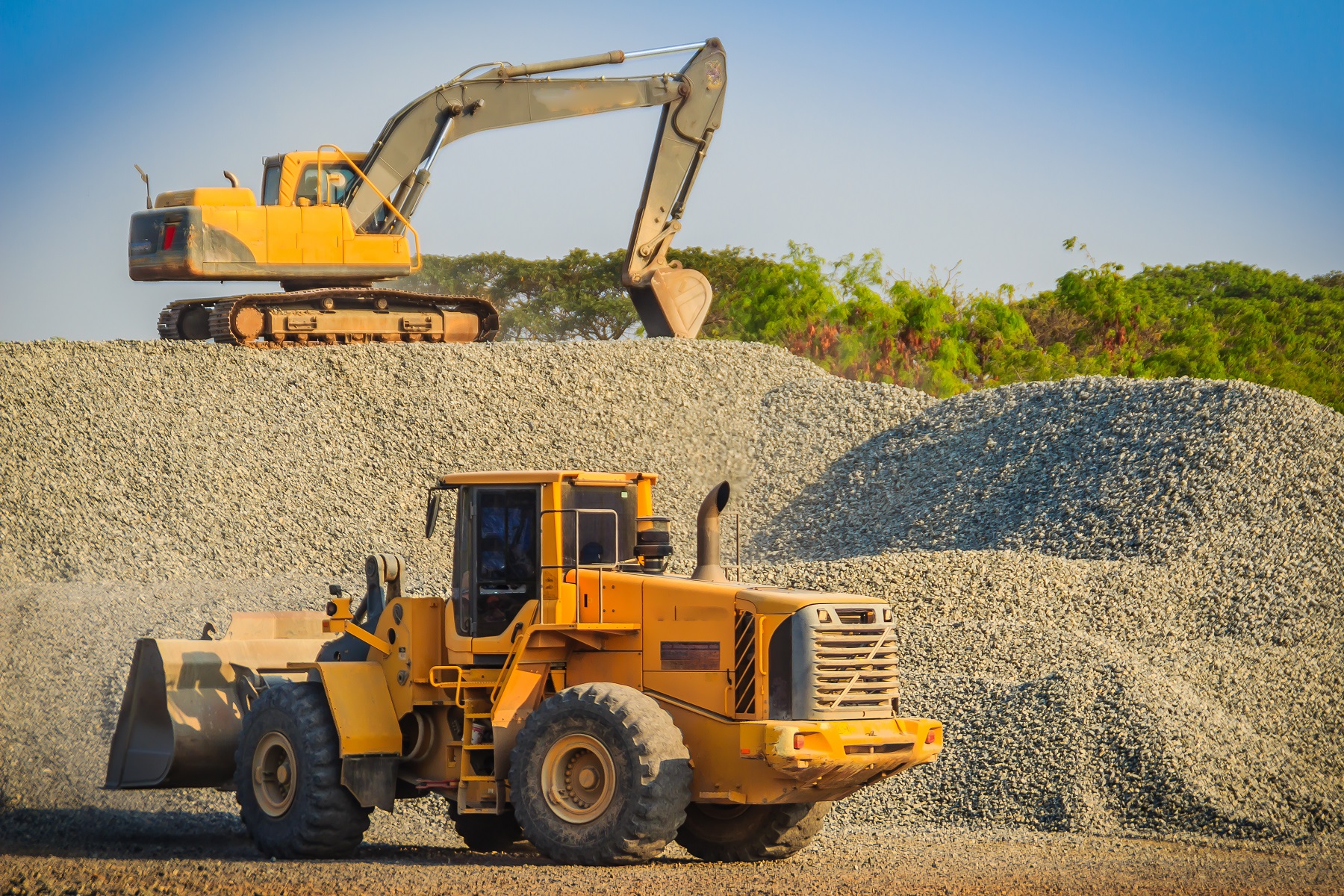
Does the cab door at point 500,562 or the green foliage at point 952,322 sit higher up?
the green foliage at point 952,322

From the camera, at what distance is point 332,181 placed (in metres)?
24.7

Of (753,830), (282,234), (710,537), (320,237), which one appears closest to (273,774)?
(753,830)

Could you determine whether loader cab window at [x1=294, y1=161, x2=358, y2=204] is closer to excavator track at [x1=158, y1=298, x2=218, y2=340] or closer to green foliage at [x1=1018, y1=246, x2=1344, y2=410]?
excavator track at [x1=158, y1=298, x2=218, y2=340]

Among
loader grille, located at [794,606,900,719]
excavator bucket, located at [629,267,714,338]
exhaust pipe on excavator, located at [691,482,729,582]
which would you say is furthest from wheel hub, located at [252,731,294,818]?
excavator bucket, located at [629,267,714,338]

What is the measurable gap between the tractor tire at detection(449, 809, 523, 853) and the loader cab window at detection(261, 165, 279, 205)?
16.9 metres

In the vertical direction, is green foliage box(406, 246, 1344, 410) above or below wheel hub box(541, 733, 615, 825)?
above

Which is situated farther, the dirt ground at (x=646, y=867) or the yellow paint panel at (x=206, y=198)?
the yellow paint panel at (x=206, y=198)

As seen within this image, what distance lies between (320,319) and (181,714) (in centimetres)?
1551

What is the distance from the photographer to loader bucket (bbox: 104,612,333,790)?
9.55 m

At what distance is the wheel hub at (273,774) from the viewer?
8.88 m

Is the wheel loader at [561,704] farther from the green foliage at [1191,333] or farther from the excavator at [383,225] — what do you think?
the green foliage at [1191,333]

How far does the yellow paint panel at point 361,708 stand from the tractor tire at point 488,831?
105 cm

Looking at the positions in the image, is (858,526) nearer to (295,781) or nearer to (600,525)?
(600,525)

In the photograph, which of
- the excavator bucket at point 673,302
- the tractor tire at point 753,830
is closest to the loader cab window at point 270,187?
the excavator bucket at point 673,302
